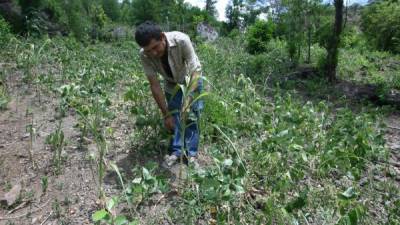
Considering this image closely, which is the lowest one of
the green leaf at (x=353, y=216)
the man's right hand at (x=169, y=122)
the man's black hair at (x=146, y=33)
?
the green leaf at (x=353, y=216)

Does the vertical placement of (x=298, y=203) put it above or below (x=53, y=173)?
above

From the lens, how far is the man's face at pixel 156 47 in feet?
8.70

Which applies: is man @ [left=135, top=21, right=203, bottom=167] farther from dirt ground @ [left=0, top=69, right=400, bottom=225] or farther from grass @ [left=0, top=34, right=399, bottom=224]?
dirt ground @ [left=0, top=69, right=400, bottom=225]

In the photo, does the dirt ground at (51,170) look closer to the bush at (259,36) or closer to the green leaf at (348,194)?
the green leaf at (348,194)

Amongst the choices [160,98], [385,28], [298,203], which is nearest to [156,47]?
[160,98]

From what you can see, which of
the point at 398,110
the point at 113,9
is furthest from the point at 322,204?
the point at 113,9

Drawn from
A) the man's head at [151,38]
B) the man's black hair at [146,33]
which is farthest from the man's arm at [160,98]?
the man's black hair at [146,33]

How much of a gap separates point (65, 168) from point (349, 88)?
5200 mm

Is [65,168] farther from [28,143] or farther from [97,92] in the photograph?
[97,92]

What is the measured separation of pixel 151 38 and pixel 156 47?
107 millimetres

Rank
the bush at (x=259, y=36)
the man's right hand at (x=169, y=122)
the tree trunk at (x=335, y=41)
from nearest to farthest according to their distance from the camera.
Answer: the man's right hand at (x=169, y=122) → the tree trunk at (x=335, y=41) → the bush at (x=259, y=36)

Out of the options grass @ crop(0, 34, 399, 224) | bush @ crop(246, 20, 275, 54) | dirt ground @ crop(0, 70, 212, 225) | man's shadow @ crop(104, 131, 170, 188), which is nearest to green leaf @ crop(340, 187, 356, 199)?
grass @ crop(0, 34, 399, 224)

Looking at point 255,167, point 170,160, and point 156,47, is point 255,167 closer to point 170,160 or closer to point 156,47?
point 170,160

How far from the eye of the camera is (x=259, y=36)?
535 inches
